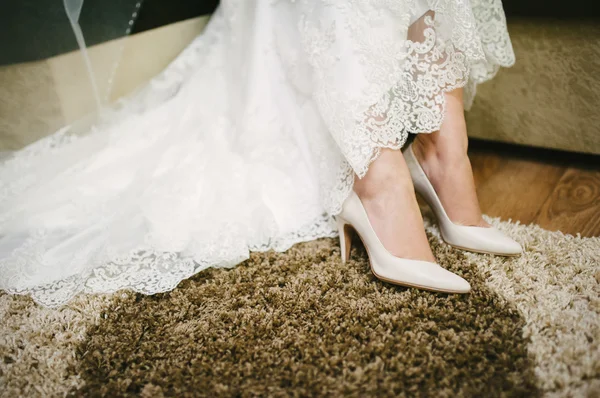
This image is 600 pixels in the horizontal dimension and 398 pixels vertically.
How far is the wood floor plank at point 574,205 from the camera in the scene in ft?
2.47

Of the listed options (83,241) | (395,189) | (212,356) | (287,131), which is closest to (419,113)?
(395,189)

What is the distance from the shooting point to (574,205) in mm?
820

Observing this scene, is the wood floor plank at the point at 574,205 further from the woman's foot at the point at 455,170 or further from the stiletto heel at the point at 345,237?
the stiletto heel at the point at 345,237

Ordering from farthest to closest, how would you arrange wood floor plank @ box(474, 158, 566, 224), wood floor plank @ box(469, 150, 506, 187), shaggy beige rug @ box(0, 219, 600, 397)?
1. wood floor plank @ box(469, 150, 506, 187)
2. wood floor plank @ box(474, 158, 566, 224)
3. shaggy beige rug @ box(0, 219, 600, 397)

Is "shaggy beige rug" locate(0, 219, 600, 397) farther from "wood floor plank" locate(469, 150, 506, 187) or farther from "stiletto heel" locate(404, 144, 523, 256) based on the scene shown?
"wood floor plank" locate(469, 150, 506, 187)

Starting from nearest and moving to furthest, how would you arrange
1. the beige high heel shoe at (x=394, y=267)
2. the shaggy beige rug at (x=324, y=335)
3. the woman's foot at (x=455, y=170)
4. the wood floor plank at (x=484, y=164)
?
the shaggy beige rug at (x=324, y=335) → the beige high heel shoe at (x=394, y=267) → the woman's foot at (x=455, y=170) → the wood floor plank at (x=484, y=164)

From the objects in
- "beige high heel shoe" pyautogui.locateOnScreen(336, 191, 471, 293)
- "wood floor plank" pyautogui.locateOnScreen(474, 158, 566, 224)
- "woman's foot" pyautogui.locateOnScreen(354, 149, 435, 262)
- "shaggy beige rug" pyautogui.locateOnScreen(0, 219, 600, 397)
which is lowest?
"wood floor plank" pyautogui.locateOnScreen(474, 158, 566, 224)

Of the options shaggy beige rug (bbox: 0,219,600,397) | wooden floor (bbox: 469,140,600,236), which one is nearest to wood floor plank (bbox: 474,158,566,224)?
wooden floor (bbox: 469,140,600,236)

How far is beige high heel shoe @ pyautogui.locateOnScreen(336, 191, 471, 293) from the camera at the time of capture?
1.89ft

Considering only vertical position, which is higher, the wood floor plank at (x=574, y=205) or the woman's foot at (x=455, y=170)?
the woman's foot at (x=455, y=170)

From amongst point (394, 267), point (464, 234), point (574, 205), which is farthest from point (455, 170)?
point (574, 205)

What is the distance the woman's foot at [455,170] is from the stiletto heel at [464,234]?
0.01 m

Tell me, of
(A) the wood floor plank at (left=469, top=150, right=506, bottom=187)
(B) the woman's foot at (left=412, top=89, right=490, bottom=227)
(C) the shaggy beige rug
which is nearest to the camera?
(C) the shaggy beige rug

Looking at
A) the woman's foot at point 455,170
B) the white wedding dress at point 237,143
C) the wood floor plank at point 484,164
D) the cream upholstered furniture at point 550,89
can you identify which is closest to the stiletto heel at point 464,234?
the woman's foot at point 455,170
